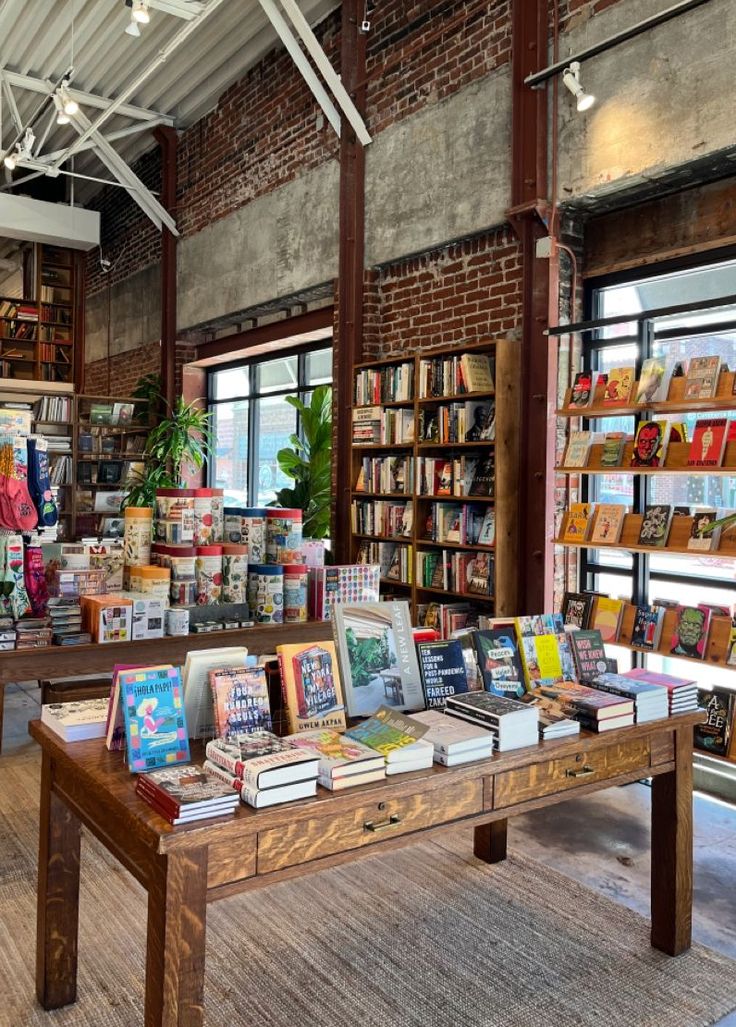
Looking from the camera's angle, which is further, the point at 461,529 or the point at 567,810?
the point at 461,529

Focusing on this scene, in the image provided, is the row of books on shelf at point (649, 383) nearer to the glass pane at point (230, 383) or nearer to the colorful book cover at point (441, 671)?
the colorful book cover at point (441, 671)

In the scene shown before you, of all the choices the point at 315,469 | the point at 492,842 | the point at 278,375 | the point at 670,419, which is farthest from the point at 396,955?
A: the point at 278,375

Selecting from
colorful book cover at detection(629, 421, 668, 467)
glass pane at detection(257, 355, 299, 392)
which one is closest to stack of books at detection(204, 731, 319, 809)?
colorful book cover at detection(629, 421, 668, 467)

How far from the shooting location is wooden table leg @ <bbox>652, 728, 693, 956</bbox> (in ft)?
8.73

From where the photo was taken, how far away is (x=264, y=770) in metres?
1.88

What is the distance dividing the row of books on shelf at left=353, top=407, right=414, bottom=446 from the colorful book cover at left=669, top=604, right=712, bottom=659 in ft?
7.55

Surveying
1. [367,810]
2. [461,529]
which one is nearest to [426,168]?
[461,529]

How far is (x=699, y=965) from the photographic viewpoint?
2613mm

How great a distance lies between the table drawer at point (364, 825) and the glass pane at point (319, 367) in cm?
623

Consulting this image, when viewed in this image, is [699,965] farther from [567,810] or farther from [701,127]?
[701,127]

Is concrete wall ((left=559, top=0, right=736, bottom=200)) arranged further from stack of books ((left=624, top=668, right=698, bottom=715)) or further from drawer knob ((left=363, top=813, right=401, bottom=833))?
drawer knob ((left=363, top=813, right=401, bottom=833))

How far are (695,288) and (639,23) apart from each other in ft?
4.53

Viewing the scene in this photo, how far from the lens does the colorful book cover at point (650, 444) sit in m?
4.12

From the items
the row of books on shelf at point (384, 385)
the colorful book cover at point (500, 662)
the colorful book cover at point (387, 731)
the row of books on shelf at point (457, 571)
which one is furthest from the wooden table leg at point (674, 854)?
the row of books on shelf at point (384, 385)
